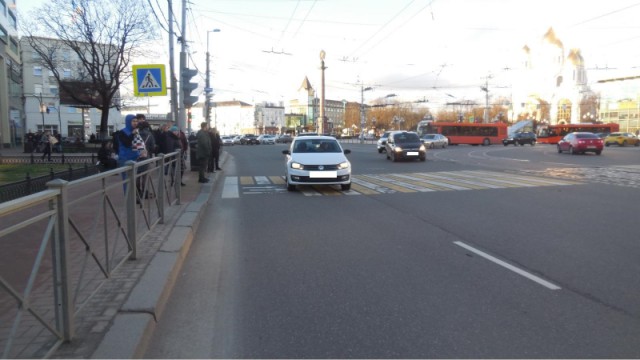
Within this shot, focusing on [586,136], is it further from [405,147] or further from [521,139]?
[521,139]

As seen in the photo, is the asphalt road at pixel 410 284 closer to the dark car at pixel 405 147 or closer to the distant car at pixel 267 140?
the dark car at pixel 405 147

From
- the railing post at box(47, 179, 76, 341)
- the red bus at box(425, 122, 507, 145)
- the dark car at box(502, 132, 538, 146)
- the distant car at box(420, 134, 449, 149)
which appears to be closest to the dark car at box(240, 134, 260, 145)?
the red bus at box(425, 122, 507, 145)

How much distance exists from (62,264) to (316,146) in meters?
11.2

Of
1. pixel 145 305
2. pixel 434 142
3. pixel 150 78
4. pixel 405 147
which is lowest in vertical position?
pixel 145 305

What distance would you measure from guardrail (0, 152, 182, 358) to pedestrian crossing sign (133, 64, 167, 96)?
828 centimetres

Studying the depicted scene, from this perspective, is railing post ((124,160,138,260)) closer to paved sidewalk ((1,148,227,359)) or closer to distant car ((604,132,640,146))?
paved sidewalk ((1,148,227,359))

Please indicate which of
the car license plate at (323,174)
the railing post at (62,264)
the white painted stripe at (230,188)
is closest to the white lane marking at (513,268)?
the railing post at (62,264)

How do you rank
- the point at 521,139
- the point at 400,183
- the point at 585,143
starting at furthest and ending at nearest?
the point at 521,139 → the point at 585,143 → the point at 400,183

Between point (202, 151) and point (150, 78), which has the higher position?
point (150, 78)

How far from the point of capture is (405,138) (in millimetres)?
27156

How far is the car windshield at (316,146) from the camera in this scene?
1425 centimetres

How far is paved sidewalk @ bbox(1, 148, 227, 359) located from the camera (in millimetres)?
3393

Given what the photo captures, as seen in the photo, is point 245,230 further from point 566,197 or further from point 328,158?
point 566,197

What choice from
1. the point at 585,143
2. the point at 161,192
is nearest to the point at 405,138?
the point at 585,143
